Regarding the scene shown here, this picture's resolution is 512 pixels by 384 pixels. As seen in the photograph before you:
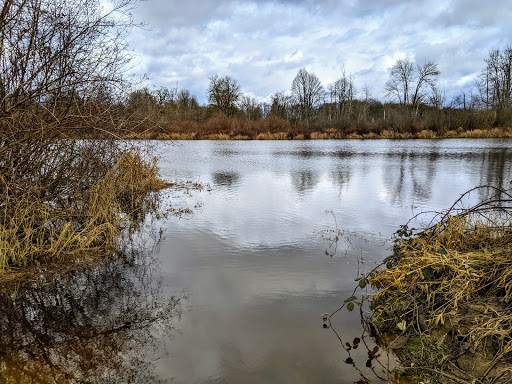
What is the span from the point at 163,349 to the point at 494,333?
9.72 feet

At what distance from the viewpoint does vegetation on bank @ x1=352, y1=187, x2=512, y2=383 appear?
310 centimetres

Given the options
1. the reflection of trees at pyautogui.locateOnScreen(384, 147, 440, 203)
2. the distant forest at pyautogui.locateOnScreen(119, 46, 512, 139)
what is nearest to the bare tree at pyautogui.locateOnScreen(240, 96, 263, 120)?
the distant forest at pyautogui.locateOnScreen(119, 46, 512, 139)

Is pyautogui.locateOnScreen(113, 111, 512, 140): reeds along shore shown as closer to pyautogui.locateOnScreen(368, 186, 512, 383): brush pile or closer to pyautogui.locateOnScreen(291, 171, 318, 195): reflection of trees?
pyautogui.locateOnScreen(291, 171, 318, 195): reflection of trees

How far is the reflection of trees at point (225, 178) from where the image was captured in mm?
13586

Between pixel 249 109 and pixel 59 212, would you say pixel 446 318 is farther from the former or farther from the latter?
pixel 249 109

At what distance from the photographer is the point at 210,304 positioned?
4.59 metres

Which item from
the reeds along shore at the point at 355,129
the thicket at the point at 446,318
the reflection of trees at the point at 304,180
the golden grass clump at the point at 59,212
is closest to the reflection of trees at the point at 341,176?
the reflection of trees at the point at 304,180

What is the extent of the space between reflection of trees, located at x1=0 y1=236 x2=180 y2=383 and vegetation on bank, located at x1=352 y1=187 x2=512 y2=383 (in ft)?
7.71

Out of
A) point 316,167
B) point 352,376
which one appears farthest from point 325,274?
point 316,167

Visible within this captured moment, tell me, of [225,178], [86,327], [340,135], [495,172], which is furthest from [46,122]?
[340,135]

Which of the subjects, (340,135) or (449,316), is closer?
(449,316)

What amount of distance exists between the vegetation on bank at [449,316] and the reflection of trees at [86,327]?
92.6 inches

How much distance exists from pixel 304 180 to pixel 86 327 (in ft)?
35.6

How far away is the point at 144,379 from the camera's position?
3.27m
